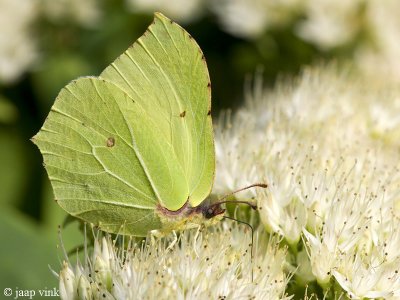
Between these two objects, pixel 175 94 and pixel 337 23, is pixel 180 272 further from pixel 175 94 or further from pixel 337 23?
pixel 337 23

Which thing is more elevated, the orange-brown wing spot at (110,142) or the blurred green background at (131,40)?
the orange-brown wing spot at (110,142)

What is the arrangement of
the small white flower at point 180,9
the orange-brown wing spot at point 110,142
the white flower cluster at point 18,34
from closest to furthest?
the orange-brown wing spot at point 110,142 < the white flower cluster at point 18,34 < the small white flower at point 180,9

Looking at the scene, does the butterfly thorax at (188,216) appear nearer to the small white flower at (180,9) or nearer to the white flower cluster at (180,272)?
the white flower cluster at (180,272)

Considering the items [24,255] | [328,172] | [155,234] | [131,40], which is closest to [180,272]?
[155,234]

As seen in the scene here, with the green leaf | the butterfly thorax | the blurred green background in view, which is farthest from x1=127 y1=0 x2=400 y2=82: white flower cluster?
the butterfly thorax

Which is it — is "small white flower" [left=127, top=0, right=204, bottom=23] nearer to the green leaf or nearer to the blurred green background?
the blurred green background

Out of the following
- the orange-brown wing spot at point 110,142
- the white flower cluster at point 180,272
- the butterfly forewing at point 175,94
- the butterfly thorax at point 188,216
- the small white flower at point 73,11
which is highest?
the butterfly forewing at point 175,94

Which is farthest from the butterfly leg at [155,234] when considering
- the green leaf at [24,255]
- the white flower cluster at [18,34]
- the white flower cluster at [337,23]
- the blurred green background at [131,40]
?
the white flower cluster at [18,34]
